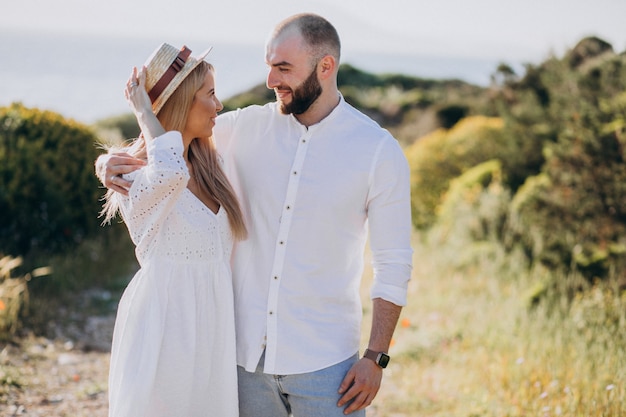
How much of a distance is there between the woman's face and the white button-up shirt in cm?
25

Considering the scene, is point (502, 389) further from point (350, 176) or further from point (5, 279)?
point (5, 279)

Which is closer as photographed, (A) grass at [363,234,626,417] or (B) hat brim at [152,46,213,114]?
(B) hat brim at [152,46,213,114]

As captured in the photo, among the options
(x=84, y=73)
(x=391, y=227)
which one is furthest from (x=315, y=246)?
(x=84, y=73)

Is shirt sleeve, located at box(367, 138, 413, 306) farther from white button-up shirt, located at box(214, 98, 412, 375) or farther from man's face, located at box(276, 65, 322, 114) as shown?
man's face, located at box(276, 65, 322, 114)

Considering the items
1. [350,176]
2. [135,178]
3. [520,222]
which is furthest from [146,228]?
[520,222]

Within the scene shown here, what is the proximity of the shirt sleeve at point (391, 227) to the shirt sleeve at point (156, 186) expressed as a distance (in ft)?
2.37

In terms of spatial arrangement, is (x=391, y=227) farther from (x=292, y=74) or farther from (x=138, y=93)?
(x=138, y=93)

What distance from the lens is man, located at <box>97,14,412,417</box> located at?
8.48ft

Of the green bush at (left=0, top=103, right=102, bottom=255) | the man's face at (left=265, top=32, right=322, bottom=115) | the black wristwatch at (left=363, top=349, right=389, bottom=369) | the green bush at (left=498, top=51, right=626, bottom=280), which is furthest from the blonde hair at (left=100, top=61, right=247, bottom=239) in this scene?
the green bush at (left=0, top=103, right=102, bottom=255)

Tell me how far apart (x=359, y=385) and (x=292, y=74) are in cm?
120

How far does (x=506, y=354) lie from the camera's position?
16.0 feet

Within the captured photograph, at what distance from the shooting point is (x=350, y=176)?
2643 millimetres

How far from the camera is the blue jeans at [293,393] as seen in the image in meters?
2.56

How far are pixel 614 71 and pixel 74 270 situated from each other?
6089 mm
